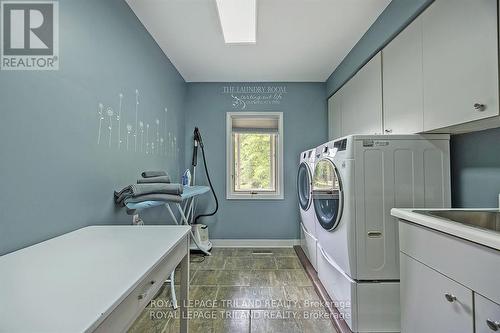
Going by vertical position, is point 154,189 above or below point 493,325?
above

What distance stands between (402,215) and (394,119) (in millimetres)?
925

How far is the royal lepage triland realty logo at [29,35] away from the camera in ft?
3.19

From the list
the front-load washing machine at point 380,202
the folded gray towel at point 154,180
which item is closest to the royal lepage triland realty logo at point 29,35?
the folded gray towel at point 154,180

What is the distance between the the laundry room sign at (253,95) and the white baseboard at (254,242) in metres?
1.96

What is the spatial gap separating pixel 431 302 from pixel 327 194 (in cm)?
96

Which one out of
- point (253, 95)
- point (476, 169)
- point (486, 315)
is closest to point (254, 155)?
point (253, 95)

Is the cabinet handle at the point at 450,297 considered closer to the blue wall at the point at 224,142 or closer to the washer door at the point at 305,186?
the washer door at the point at 305,186

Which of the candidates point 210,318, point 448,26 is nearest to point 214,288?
point 210,318

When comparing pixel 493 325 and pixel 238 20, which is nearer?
pixel 493 325

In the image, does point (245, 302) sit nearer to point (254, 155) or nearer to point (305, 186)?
point (305, 186)

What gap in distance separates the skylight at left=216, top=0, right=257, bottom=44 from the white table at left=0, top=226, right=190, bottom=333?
1.66m

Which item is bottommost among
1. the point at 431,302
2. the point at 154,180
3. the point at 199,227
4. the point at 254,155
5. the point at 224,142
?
the point at 199,227

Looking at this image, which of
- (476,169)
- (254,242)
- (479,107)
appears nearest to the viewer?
(479,107)

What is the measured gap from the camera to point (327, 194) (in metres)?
1.88
